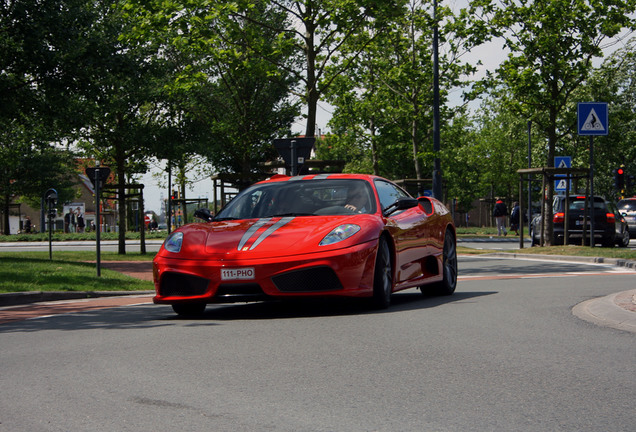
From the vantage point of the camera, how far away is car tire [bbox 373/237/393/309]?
8766 mm

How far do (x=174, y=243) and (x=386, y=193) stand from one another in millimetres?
2564

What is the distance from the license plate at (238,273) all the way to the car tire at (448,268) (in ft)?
11.5

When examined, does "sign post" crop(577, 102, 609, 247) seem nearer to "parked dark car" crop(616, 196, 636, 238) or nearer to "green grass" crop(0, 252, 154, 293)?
"green grass" crop(0, 252, 154, 293)

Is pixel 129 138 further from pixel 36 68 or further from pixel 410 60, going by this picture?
pixel 410 60

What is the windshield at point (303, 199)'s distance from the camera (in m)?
9.41

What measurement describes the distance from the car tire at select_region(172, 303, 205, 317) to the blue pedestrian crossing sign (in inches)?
551

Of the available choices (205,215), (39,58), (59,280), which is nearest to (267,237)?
(205,215)

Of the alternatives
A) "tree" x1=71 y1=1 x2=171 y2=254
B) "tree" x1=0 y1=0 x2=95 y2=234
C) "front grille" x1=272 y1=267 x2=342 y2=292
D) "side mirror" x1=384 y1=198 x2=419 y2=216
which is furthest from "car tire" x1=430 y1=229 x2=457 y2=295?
"tree" x1=0 y1=0 x2=95 y2=234

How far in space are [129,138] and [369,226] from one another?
21050 millimetres

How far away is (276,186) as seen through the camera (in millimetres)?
9914

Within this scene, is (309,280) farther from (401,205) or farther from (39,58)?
(39,58)

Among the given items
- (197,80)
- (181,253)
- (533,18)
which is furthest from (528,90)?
(181,253)

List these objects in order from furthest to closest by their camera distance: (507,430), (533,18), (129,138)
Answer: (129,138), (533,18), (507,430)

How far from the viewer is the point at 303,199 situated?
9609mm
